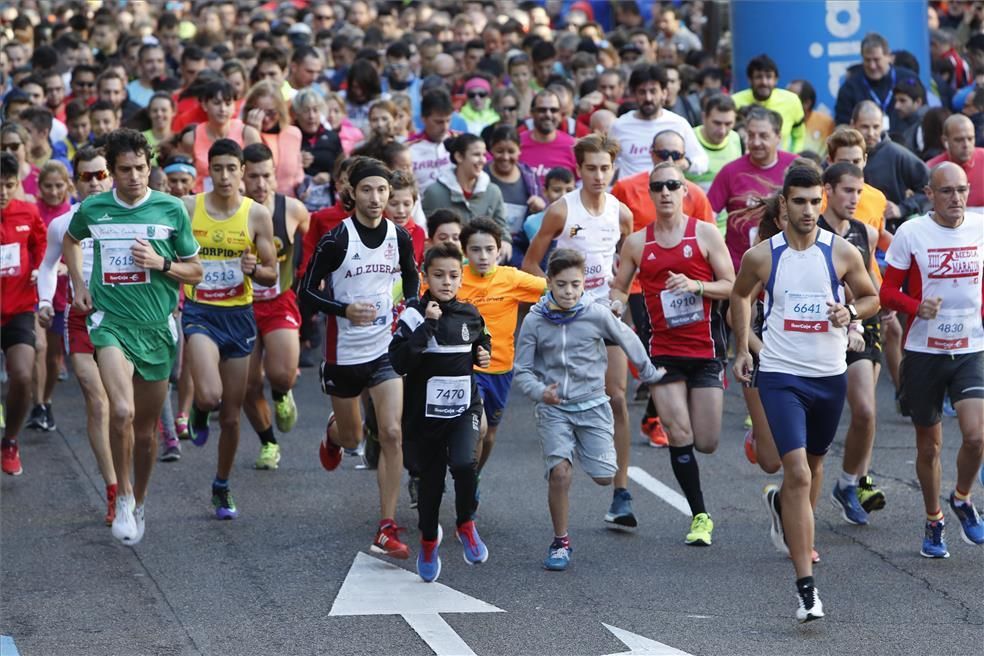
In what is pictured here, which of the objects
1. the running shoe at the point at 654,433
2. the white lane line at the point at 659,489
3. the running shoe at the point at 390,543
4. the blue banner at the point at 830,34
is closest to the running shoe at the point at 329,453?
the running shoe at the point at 390,543

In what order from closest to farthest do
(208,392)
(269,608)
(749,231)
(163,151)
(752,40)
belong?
(269,608) < (208,392) < (749,231) < (163,151) < (752,40)

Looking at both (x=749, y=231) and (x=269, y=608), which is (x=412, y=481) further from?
(x=749, y=231)

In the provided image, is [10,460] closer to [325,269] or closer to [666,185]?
[325,269]

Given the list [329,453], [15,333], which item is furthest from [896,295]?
[15,333]

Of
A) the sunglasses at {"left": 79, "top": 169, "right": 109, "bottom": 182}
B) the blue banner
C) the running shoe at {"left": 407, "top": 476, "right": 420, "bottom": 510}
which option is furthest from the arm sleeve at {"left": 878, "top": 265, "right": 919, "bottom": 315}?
the blue banner

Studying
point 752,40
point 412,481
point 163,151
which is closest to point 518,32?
point 752,40

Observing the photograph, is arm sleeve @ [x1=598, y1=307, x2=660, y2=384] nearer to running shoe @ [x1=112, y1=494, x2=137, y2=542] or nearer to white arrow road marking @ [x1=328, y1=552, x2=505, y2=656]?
white arrow road marking @ [x1=328, y1=552, x2=505, y2=656]

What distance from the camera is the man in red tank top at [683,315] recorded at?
30.1 ft

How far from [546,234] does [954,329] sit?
2.52 m

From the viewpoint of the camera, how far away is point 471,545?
28.1 feet

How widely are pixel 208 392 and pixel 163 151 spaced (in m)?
3.56

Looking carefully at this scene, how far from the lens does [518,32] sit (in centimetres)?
2061

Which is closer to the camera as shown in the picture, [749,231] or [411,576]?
[411,576]

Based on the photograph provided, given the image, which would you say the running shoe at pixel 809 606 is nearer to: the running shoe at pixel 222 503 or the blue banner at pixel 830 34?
the running shoe at pixel 222 503
